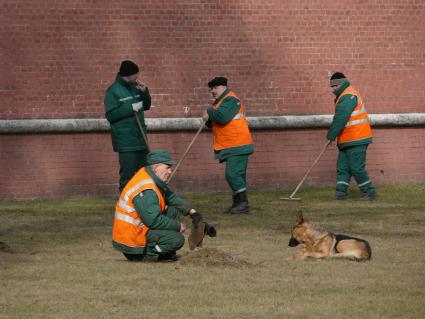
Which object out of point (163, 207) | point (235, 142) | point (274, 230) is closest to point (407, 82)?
point (235, 142)

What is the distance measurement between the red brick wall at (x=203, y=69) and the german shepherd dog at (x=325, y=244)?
289 inches

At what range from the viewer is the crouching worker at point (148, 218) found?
10977 mm

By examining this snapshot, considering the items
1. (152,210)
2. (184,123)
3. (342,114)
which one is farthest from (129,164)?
(152,210)

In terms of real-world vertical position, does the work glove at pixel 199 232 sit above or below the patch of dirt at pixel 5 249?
above

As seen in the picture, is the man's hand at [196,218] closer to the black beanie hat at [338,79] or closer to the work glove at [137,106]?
the work glove at [137,106]

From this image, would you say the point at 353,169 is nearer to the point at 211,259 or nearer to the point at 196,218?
the point at 196,218

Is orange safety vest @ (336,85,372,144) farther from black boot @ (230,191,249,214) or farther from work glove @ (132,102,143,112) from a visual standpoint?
work glove @ (132,102,143,112)

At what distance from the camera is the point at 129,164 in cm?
1562

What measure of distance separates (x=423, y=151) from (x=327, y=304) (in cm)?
1081

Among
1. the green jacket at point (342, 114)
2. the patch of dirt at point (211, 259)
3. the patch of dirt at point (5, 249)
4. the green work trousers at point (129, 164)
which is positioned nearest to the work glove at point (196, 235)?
the patch of dirt at point (211, 259)

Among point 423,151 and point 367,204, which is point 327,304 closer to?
point 367,204

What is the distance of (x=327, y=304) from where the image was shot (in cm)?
912

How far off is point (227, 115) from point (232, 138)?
31 centimetres

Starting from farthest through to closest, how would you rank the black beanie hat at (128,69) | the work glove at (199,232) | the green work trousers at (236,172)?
1. the green work trousers at (236,172)
2. the black beanie hat at (128,69)
3. the work glove at (199,232)
